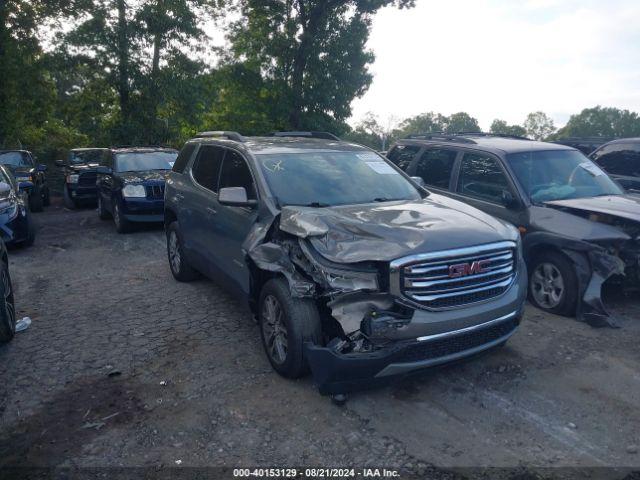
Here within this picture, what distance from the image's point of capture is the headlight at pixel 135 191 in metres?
10.6

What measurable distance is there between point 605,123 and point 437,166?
91885mm

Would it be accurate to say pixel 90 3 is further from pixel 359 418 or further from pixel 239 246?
pixel 359 418

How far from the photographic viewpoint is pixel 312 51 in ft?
72.5

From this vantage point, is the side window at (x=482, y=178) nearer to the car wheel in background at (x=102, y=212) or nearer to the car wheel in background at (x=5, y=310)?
the car wheel in background at (x=5, y=310)

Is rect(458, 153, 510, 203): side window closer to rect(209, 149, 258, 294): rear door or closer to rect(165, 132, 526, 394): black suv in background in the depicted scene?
rect(165, 132, 526, 394): black suv in background

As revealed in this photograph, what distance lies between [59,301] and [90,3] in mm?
15788

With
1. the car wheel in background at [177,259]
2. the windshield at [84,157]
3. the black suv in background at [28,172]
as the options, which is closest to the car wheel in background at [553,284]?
the car wheel in background at [177,259]

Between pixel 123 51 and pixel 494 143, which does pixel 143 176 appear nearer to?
pixel 494 143

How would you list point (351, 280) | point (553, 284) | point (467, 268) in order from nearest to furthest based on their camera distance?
point (351, 280) < point (467, 268) < point (553, 284)

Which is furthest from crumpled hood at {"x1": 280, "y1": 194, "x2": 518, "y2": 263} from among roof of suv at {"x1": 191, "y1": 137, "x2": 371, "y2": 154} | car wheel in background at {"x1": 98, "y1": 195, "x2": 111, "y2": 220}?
car wheel in background at {"x1": 98, "y1": 195, "x2": 111, "y2": 220}

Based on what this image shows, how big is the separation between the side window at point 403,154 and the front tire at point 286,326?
164 inches

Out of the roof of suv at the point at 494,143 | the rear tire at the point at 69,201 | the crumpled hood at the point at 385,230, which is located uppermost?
the roof of suv at the point at 494,143

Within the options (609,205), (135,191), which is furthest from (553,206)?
(135,191)

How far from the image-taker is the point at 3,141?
20891 mm
